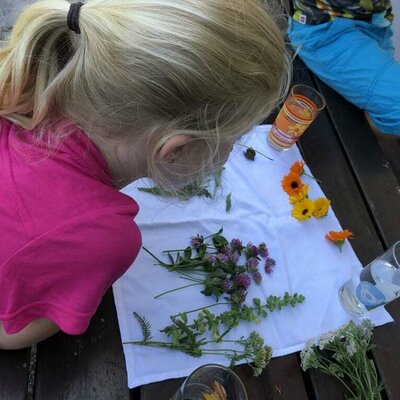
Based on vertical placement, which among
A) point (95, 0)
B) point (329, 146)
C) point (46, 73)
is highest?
point (95, 0)

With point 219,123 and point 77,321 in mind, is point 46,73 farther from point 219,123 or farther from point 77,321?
point 77,321

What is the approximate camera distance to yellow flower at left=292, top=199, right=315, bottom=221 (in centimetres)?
116

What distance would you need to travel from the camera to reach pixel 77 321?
0.76 metres

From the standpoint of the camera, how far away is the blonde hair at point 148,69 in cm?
62

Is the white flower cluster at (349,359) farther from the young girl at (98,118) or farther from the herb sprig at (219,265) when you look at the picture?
the young girl at (98,118)

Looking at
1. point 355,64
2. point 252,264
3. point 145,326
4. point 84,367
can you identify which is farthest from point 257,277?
point 355,64

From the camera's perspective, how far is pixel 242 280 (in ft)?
3.27

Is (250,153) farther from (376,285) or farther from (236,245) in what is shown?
(376,285)

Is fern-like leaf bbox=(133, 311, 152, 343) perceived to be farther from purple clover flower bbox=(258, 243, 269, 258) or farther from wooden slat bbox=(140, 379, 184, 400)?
purple clover flower bbox=(258, 243, 269, 258)

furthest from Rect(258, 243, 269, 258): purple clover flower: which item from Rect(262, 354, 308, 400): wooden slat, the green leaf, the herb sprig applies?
Rect(262, 354, 308, 400): wooden slat

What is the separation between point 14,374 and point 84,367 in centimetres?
12

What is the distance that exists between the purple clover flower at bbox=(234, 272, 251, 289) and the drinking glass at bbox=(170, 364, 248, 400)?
26 cm

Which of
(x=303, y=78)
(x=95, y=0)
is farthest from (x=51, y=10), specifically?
(x=303, y=78)

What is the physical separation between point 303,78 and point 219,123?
0.89 m
